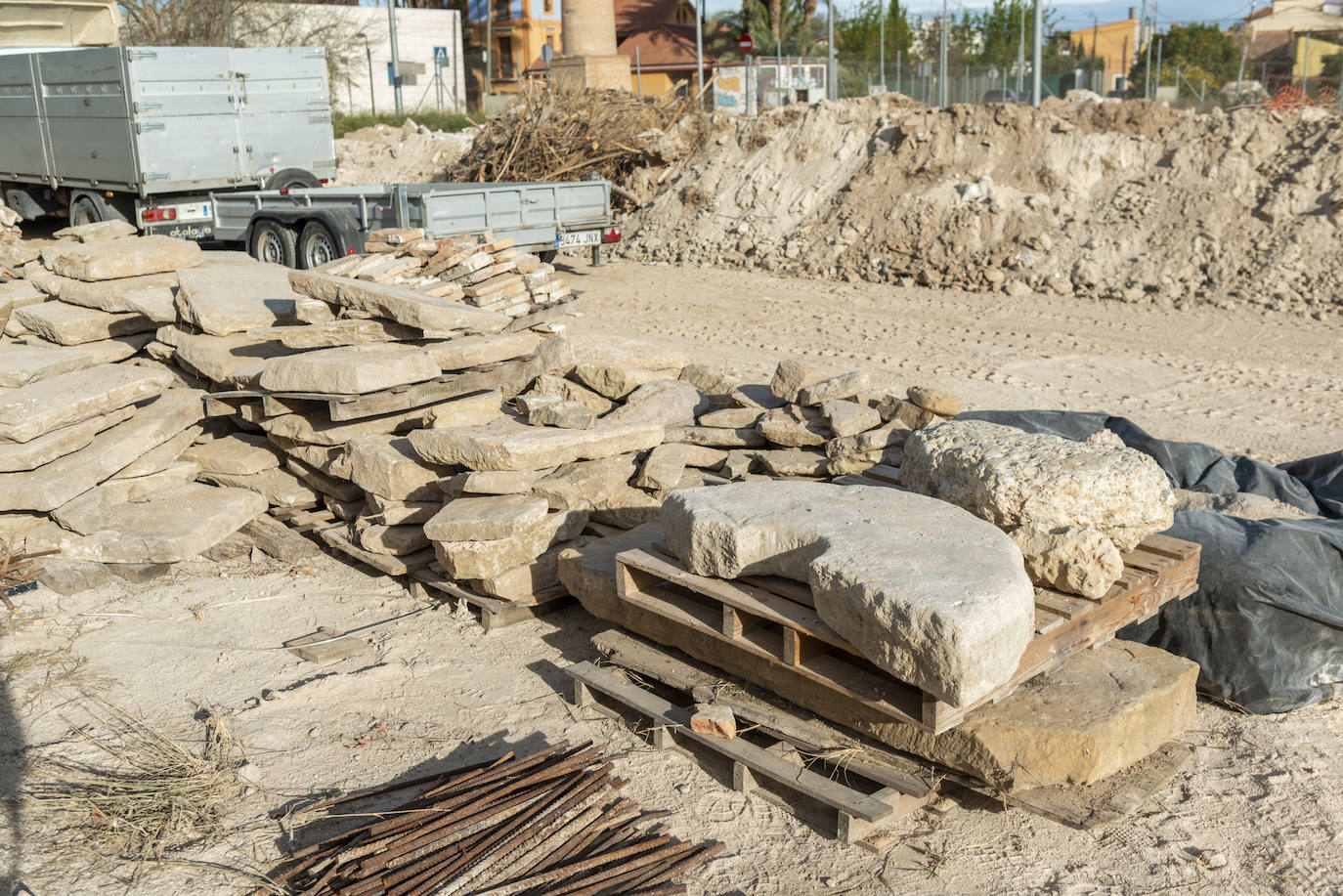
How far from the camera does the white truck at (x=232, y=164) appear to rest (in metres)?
12.7

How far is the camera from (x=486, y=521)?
5.68m

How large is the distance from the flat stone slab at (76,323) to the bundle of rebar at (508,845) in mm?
5477

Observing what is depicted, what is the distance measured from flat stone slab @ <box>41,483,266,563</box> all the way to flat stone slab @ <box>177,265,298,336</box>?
123 centimetres

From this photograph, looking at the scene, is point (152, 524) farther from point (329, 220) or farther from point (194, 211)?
point (194, 211)

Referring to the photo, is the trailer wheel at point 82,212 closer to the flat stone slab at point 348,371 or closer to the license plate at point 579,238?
the license plate at point 579,238

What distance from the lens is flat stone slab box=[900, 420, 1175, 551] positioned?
429 centimetres

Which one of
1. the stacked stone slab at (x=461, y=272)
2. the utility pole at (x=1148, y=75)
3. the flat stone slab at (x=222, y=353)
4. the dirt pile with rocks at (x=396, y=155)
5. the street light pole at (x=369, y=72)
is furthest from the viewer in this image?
the street light pole at (x=369, y=72)

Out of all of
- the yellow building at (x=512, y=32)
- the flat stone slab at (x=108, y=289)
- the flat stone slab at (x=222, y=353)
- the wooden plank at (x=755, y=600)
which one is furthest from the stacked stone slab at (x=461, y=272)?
the yellow building at (x=512, y=32)

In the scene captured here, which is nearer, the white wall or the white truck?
the white truck

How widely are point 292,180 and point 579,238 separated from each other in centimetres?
412

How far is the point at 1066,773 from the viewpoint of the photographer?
3990 millimetres

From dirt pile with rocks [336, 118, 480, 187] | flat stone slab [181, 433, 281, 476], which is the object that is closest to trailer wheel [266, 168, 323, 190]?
flat stone slab [181, 433, 281, 476]

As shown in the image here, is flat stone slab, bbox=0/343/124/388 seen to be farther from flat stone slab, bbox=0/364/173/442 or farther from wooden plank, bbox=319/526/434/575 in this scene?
wooden plank, bbox=319/526/434/575

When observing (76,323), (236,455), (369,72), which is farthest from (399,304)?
(369,72)
